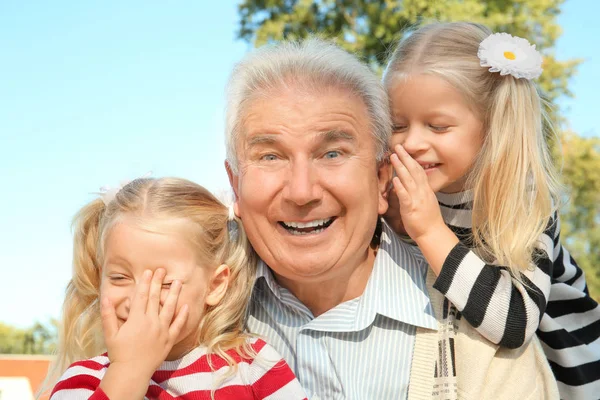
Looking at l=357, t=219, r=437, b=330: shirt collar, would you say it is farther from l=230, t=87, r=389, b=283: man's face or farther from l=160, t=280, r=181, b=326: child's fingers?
l=160, t=280, r=181, b=326: child's fingers

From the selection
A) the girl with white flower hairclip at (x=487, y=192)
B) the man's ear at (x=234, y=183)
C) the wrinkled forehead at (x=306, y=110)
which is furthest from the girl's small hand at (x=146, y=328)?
the girl with white flower hairclip at (x=487, y=192)

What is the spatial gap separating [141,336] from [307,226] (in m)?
0.72

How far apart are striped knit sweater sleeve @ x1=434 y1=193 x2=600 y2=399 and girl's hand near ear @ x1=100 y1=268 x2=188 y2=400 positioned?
0.99 meters

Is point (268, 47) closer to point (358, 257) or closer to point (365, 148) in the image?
point (365, 148)

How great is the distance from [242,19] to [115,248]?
11764 mm

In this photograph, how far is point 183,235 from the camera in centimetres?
271

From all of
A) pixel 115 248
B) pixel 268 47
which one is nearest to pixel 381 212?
pixel 268 47

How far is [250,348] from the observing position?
9.00 feet

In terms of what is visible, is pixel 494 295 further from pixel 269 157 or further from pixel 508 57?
pixel 508 57

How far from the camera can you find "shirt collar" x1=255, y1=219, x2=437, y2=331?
2.74m

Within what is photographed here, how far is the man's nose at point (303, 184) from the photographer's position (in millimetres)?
2566

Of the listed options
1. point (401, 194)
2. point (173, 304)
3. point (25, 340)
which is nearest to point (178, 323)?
point (173, 304)

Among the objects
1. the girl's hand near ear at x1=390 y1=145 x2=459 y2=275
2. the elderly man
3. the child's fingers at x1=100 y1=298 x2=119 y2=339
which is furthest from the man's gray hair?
the child's fingers at x1=100 y1=298 x2=119 y2=339

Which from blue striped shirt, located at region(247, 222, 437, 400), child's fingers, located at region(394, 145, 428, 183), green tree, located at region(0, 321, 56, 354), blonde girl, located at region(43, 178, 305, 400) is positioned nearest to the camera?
blonde girl, located at region(43, 178, 305, 400)
